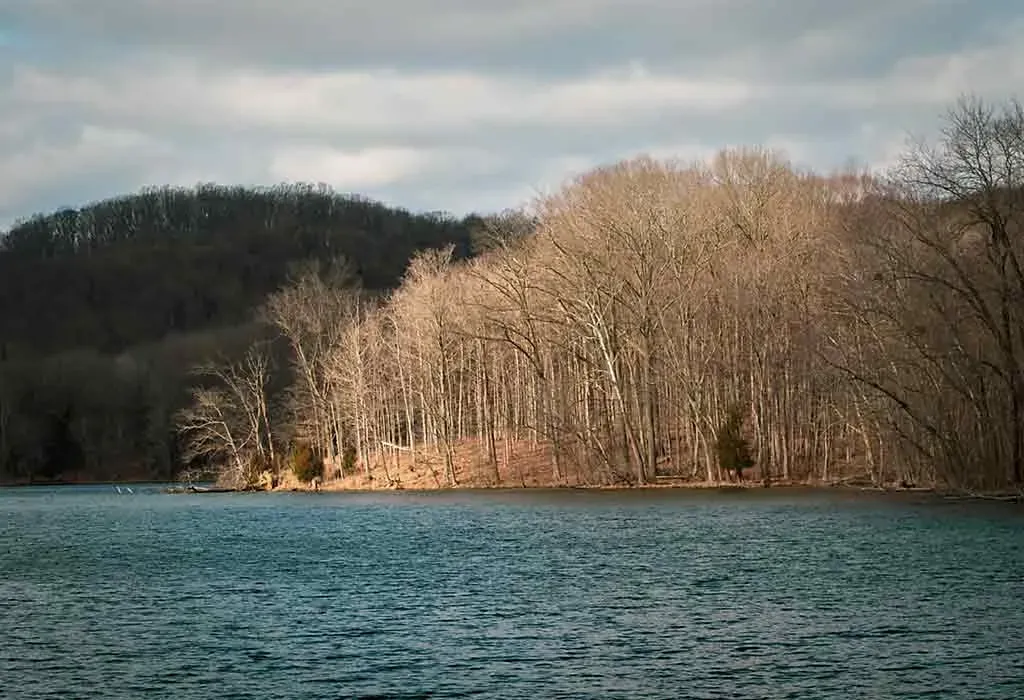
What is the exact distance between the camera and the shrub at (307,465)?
92.5 meters

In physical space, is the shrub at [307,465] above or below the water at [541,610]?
above

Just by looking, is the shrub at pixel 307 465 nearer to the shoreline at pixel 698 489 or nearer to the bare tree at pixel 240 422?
the shoreline at pixel 698 489

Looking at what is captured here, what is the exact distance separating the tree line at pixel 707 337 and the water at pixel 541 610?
9043 millimetres

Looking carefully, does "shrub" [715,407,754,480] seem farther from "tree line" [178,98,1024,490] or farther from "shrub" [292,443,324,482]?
"shrub" [292,443,324,482]

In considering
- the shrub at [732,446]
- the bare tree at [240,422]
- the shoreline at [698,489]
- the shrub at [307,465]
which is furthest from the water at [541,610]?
the bare tree at [240,422]

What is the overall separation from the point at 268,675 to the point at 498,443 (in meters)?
67.0

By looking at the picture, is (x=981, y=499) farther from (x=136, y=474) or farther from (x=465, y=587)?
(x=136, y=474)

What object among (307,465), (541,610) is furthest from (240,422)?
(541,610)

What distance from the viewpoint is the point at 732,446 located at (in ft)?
218

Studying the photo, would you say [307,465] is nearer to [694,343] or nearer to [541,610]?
[694,343]

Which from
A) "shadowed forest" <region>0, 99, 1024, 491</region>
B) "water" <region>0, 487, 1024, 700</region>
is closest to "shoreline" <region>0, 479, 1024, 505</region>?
"shadowed forest" <region>0, 99, 1024, 491</region>

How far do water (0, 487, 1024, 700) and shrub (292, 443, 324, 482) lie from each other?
43848 millimetres

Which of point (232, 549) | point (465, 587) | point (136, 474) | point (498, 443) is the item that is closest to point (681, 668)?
point (465, 587)

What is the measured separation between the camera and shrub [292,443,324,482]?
9250 cm
